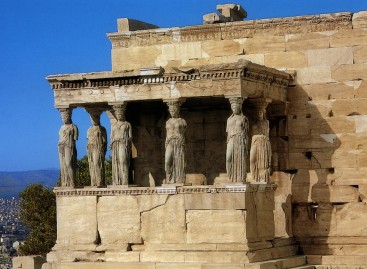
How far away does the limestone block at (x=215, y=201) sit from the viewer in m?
21.6

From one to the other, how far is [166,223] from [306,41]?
178 inches

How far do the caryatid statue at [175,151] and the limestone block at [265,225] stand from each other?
1.55 metres

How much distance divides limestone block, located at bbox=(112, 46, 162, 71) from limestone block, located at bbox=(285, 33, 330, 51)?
2.74 meters

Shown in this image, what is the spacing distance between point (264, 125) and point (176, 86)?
6.09 ft

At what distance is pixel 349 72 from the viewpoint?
2320 cm

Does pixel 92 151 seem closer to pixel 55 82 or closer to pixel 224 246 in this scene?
pixel 55 82

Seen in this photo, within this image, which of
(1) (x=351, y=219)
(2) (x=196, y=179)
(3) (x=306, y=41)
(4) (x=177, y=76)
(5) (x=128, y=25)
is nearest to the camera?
(4) (x=177, y=76)

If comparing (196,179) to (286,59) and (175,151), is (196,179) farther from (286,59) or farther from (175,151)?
(286,59)

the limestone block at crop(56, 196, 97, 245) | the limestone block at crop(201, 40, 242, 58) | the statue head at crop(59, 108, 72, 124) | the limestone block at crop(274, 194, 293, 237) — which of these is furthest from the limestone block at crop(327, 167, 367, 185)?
the statue head at crop(59, 108, 72, 124)

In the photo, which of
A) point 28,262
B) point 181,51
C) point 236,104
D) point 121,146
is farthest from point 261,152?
point 28,262

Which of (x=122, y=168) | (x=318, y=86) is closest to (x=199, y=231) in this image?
(x=122, y=168)

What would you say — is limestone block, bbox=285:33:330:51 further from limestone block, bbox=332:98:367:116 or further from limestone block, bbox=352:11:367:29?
limestone block, bbox=332:98:367:116

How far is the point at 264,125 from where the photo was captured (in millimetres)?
22906

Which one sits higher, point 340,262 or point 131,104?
point 131,104
